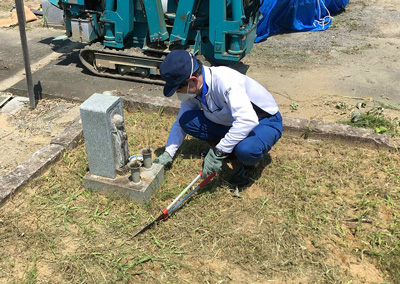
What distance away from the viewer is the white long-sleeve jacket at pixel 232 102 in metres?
3.13

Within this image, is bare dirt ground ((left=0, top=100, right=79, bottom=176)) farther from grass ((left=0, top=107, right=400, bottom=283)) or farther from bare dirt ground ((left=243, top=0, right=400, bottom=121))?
bare dirt ground ((left=243, top=0, right=400, bottom=121))

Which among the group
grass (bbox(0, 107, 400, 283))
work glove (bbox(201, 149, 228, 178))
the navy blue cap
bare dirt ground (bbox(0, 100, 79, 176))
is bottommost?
grass (bbox(0, 107, 400, 283))

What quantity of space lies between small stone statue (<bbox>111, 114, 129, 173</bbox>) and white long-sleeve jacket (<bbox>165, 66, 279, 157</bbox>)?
0.69 m

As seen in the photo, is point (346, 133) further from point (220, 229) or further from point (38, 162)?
point (38, 162)

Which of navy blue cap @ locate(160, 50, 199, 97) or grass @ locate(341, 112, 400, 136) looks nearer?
navy blue cap @ locate(160, 50, 199, 97)

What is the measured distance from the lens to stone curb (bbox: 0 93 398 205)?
142 inches

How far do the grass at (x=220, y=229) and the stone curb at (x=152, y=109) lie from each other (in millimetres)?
100

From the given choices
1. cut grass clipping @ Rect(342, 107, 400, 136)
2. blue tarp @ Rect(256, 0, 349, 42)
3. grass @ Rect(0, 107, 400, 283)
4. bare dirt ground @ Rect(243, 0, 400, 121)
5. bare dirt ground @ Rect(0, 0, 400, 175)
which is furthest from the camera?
blue tarp @ Rect(256, 0, 349, 42)

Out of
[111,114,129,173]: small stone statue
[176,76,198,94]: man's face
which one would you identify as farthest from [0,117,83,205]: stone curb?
[176,76,198,94]: man's face

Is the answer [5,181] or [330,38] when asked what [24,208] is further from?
[330,38]

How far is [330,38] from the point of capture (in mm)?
8445

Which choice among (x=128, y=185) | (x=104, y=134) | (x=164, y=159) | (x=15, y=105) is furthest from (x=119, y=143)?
(x=15, y=105)

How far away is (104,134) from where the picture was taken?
321cm

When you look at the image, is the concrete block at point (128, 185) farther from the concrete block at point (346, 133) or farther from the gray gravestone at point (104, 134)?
the concrete block at point (346, 133)
